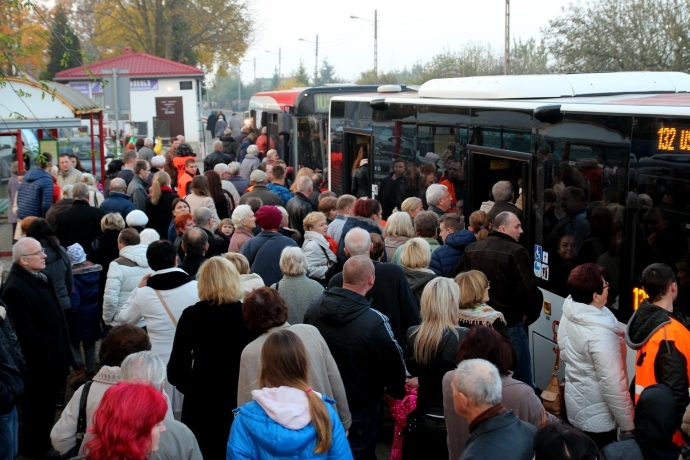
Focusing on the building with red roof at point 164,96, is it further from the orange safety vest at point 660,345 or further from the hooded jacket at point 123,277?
the orange safety vest at point 660,345

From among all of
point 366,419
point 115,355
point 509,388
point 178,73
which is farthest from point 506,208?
point 178,73

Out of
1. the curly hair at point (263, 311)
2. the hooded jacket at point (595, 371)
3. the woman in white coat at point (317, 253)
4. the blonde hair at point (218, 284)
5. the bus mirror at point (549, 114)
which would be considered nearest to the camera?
the curly hair at point (263, 311)

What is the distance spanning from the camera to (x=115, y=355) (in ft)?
15.3

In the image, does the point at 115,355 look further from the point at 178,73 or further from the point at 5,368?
the point at 178,73

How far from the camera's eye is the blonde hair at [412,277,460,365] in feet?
16.7

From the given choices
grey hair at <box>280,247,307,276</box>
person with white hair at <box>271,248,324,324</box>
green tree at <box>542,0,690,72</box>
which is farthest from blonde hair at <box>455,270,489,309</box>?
green tree at <box>542,0,690,72</box>

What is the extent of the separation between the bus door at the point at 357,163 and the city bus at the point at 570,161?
150cm

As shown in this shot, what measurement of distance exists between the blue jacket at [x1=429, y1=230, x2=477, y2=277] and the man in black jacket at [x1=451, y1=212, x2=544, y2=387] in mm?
495

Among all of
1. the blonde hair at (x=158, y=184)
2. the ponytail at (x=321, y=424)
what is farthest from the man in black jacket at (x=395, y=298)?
the blonde hair at (x=158, y=184)

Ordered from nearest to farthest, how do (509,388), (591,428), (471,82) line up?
1. (509,388)
2. (591,428)
3. (471,82)

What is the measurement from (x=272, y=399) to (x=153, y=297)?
104 inches

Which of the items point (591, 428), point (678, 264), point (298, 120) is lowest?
point (591, 428)

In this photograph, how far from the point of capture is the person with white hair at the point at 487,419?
3.80 metres

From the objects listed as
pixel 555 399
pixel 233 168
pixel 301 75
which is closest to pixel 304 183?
pixel 233 168
